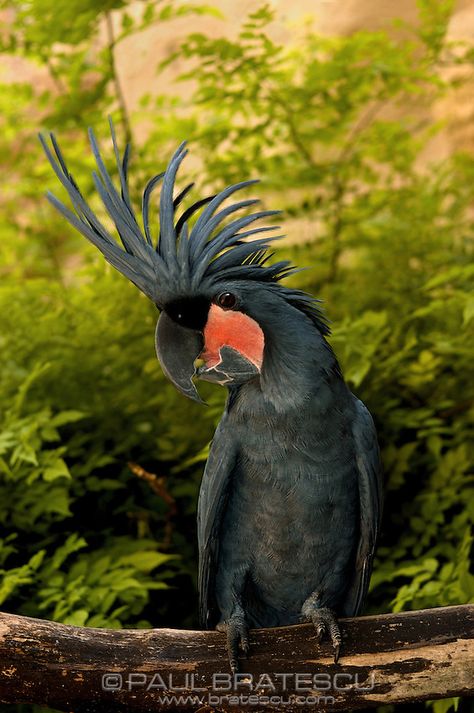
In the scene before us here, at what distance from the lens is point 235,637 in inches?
61.9

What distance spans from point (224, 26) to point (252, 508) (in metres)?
4.71

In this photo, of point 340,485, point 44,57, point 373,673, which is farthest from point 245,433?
point 44,57

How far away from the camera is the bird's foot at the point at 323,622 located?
5.03ft

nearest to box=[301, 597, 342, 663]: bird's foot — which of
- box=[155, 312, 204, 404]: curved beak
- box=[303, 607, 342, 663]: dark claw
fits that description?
box=[303, 607, 342, 663]: dark claw

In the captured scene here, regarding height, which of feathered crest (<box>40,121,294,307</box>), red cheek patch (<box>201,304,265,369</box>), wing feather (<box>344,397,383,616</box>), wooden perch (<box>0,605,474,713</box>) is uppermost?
feathered crest (<box>40,121,294,307</box>)

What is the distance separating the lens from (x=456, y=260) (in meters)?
2.90

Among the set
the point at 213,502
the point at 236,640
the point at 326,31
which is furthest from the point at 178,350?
the point at 326,31

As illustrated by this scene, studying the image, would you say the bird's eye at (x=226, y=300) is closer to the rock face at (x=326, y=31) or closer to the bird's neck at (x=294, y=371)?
the bird's neck at (x=294, y=371)

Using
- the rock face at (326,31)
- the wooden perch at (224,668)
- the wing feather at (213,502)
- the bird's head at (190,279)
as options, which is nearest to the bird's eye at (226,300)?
the bird's head at (190,279)

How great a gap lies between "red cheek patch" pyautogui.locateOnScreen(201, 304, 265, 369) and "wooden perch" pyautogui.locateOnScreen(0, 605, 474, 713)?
0.59 m

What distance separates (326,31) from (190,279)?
171 inches

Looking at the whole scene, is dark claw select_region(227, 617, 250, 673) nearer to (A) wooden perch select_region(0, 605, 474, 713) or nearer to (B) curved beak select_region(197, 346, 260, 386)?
(A) wooden perch select_region(0, 605, 474, 713)

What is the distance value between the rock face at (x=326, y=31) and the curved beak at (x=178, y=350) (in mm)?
3699

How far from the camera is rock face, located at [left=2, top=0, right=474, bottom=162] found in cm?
502
